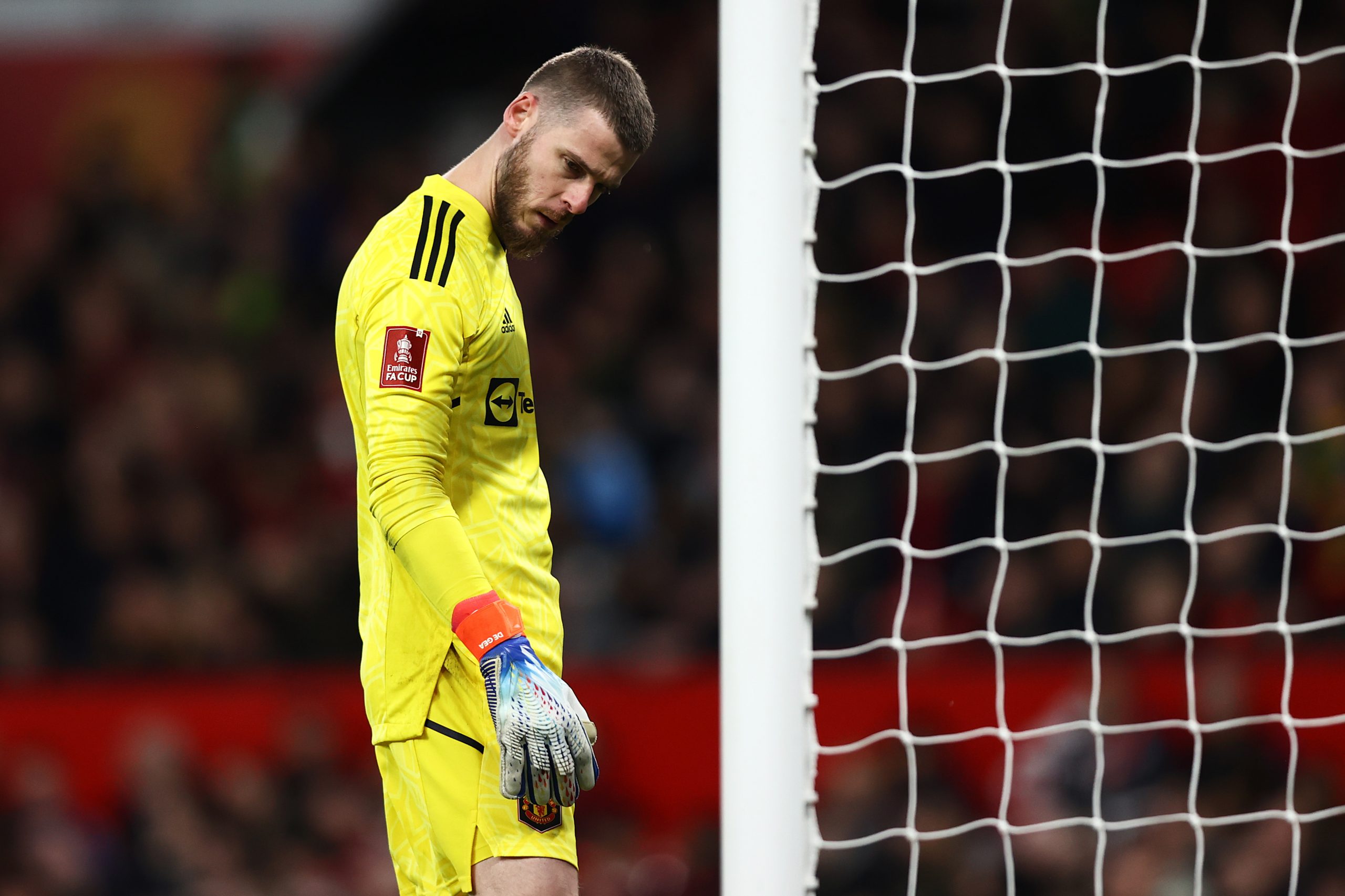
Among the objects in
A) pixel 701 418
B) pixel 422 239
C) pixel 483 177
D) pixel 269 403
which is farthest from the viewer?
pixel 269 403

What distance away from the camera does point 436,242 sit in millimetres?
2129

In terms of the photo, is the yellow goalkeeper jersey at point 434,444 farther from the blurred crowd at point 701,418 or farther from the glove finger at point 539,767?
the blurred crowd at point 701,418

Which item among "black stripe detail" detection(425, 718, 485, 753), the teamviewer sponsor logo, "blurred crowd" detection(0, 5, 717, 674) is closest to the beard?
the teamviewer sponsor logo

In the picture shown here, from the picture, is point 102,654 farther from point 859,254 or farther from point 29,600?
point 859,254

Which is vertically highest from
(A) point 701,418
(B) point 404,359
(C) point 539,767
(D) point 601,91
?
(D) point 601,91

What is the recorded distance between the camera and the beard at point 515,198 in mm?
2188

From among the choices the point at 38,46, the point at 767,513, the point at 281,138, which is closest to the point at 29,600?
the point at 281,138

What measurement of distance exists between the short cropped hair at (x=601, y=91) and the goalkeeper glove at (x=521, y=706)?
643 millimetres

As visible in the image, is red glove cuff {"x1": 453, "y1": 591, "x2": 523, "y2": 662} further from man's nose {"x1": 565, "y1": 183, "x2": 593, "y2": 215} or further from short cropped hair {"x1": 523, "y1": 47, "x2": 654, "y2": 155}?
short cropped hair {"x1": 523, "y1": 47, "x2": 654, "y2": 155}

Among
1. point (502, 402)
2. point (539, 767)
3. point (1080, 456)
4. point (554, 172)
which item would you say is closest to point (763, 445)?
point (502, 402)

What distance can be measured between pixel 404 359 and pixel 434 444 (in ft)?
0.37

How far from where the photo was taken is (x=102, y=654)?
5.89 m

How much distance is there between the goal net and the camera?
15.7 ft

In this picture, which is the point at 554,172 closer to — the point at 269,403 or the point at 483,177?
the point at 483,177
